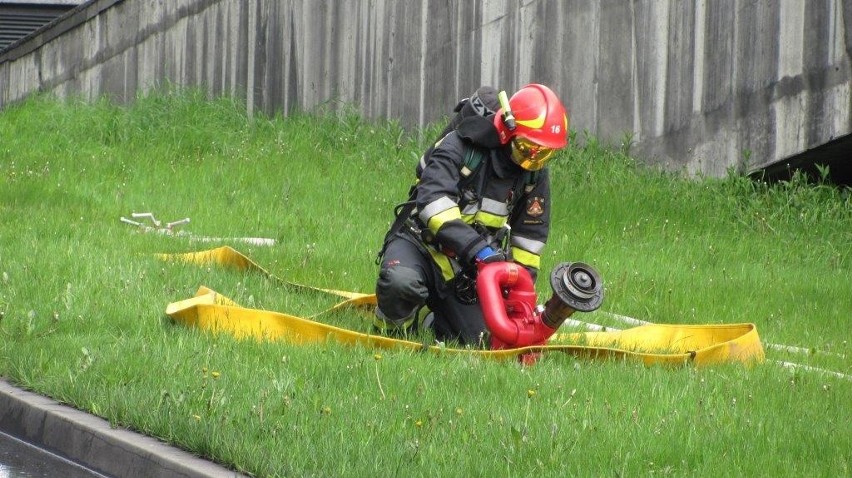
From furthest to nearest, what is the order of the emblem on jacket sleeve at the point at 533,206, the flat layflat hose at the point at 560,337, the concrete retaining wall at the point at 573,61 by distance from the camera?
the concrete retaining wall at the point at 573,61, the emblem on jacket sleeve at the point at 533,206, the flat layflat hose at the point at 560,337

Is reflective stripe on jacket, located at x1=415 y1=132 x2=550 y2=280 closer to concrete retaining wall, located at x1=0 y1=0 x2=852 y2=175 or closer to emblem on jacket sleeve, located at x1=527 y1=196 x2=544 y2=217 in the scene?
emblem on jacket sleeve, located at x1=527 y1=196 x2=544 y2=217

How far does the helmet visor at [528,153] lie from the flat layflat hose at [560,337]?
91cm

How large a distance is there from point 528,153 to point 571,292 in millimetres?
798

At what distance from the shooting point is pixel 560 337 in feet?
24.8

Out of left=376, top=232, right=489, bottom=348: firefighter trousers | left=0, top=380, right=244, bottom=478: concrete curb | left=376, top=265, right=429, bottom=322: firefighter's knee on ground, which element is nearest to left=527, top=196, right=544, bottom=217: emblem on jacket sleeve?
left=376, top=232, right=489, bottom=348: firefighter trousers

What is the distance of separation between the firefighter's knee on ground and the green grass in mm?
491

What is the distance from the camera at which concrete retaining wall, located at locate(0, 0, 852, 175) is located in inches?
449

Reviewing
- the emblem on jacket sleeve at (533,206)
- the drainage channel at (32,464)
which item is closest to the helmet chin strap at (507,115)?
the emblem on jacket sleeve at (533,206)

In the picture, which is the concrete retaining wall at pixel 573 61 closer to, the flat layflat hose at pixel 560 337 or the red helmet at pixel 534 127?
the flat layflat hose at pixel 560 337

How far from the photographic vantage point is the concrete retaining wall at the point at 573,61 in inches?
449

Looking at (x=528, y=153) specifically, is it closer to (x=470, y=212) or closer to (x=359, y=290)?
(x=470, y=212)

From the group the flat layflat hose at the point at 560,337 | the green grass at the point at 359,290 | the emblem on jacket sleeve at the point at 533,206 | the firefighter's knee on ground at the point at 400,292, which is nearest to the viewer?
the green grass at the point at 359,290

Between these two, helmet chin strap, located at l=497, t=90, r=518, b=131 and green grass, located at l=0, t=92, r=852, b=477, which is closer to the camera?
green grass, located at l=0, t=92, r=852, b=477

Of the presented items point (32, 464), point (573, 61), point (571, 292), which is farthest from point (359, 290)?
point (573, 61)
